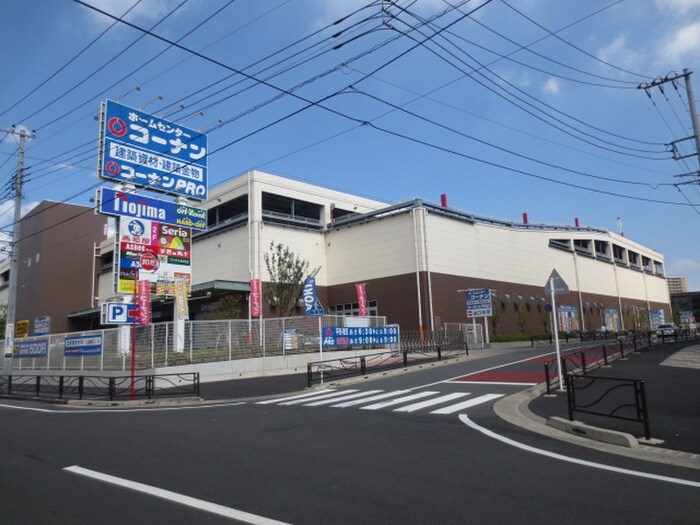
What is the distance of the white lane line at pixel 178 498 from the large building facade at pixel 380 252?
31.6m

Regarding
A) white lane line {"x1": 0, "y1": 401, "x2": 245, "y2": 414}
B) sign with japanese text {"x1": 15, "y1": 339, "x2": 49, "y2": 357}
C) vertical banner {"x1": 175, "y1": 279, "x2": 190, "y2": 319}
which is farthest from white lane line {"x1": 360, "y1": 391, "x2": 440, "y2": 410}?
sign with japanese text {"x1": 15, "y1": 339, "x2": 49, "y2": 357}

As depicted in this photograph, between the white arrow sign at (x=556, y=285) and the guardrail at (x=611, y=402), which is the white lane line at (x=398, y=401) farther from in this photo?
the white arrow sign at (x=556, y=285)

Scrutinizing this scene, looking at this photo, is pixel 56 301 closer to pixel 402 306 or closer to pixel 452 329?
pixel 402 306

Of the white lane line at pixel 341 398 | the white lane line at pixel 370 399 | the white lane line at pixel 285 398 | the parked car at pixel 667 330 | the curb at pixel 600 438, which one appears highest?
the parked car at pixel 667 330

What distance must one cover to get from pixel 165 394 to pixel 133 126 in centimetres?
1427

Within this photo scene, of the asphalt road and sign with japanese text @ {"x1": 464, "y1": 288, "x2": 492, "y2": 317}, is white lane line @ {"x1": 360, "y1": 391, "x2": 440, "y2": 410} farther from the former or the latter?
sign with japanese text @ {"x1": 464, "y1": 288, "x2": 492, "y2": 317}

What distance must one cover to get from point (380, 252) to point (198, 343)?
22.6 metres

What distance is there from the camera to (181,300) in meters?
25.2

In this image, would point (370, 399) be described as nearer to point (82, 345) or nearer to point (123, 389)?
point (123, 389)

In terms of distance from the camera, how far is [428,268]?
39531mm

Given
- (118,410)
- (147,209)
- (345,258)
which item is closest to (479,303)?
(345,258)

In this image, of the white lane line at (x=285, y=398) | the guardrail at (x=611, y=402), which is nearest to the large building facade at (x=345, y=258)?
the white lane line at (x=285, y=398)

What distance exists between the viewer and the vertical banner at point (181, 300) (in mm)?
24548

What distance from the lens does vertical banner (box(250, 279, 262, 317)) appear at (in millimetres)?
37969
